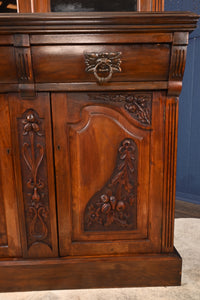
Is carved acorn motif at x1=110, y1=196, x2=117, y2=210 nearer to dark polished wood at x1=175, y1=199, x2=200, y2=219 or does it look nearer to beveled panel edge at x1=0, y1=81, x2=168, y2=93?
beveled panel edge at x1=0, y1=81, x2=168, y2=93

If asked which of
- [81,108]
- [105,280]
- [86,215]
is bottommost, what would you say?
[105,280]

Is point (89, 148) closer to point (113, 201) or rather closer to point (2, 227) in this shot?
point (113, 201)

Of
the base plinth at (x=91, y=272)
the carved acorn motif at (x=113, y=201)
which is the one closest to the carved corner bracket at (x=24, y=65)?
the carved acorn motif at (x=113, y=201)

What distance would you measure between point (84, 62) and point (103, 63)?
89mm

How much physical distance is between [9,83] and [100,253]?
997mm

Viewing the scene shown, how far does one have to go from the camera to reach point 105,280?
4.30ft

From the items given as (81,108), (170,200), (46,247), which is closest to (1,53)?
(81,108)

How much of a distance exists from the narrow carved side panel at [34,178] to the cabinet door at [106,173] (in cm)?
7

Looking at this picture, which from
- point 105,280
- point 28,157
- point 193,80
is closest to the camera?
point 28,157

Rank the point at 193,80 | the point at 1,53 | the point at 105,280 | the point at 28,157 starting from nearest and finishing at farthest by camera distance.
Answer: the point at 1,53
the point at 28,157
the point at 105,280
the point at 193,80

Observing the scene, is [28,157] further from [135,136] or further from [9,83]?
[135,136]

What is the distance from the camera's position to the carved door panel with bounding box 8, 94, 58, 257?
3.83ft

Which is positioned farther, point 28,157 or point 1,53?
point 28,157

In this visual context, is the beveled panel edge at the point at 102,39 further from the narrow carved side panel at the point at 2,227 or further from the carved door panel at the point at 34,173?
the narrow carved side panel at the point at 2,227
